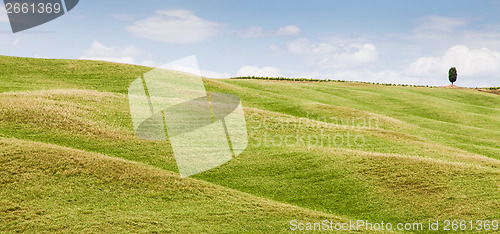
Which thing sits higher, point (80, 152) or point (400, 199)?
point (80, 152)

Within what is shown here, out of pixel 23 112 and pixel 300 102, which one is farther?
pixel 300 102

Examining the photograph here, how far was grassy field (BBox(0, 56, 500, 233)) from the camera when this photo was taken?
2669 cm

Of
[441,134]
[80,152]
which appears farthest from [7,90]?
[441,134]

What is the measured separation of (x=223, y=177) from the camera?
34250 millimetres

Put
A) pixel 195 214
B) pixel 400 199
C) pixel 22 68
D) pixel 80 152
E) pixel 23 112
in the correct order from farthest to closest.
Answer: pixel 22 68, pixel 23 112, pixel 80 152, pixel 400 199, pixel 195 214

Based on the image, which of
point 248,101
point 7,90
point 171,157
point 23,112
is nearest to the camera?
point 171,157

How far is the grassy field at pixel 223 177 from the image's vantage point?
26688 millimetres

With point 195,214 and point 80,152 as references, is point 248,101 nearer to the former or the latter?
point 80,152

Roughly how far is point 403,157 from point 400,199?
8.29 m

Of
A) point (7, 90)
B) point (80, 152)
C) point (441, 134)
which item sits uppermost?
point (7, 90)

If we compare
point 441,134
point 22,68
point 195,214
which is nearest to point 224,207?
point 195,214

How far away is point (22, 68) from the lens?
75500mm

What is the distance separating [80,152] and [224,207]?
13.3 meters

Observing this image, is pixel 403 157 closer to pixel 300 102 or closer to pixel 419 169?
pixel 419 169
